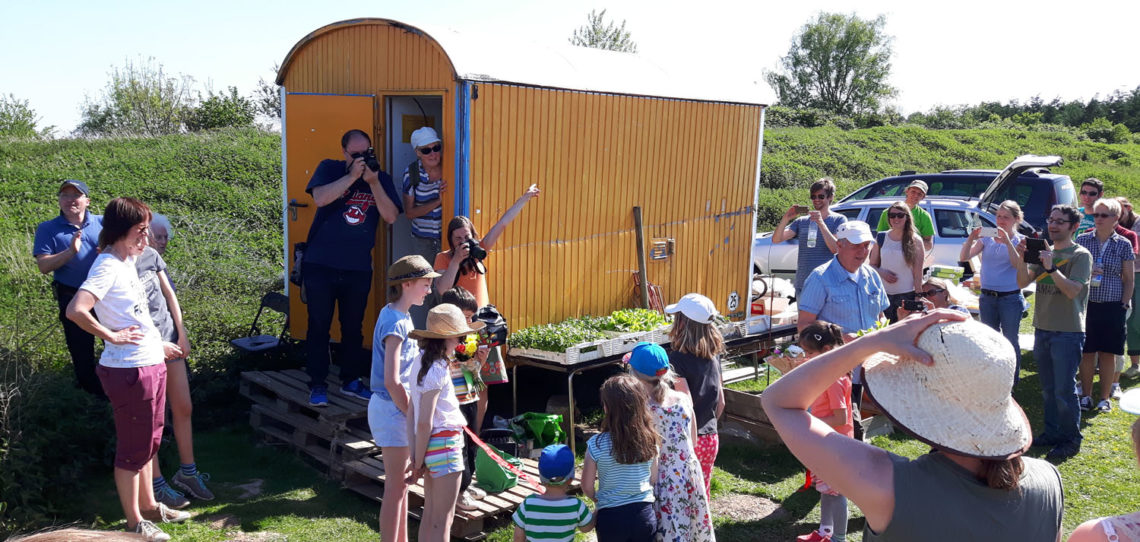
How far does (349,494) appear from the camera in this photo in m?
5.88

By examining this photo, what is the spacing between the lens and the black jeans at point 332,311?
21.0 feet

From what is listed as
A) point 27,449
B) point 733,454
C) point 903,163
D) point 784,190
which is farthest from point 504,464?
point 903,163

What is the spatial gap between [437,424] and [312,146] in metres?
3.69

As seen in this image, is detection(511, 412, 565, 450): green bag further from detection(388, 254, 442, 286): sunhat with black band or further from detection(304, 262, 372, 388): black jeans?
detection(388, 254, 442, 286): sunhat with black band

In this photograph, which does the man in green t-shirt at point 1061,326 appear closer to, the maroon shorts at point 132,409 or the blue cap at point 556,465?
the blue cap at point 556,465

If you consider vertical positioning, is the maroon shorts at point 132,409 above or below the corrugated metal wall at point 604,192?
below

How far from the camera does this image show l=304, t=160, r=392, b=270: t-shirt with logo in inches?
251

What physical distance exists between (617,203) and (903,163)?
84.7ft

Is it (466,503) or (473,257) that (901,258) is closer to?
(473,257)

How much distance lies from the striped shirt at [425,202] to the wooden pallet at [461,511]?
6.07 feet

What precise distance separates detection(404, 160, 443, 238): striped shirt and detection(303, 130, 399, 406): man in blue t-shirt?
254 mm

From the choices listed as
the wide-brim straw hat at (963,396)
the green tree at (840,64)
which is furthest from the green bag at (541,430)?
the green tree at (840,64)

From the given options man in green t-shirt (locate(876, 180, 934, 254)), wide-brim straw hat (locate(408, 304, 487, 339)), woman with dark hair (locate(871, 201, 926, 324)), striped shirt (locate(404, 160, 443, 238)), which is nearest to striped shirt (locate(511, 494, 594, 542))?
wide-brim straw hat (locate(408, 304, 487, 339))

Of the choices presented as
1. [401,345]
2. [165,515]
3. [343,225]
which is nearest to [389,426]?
[401,345]
